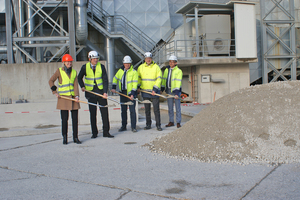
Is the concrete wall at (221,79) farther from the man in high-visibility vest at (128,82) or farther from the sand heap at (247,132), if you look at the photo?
the sand heap at (247,132)

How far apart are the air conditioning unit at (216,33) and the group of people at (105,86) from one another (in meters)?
9.56

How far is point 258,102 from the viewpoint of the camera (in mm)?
5395

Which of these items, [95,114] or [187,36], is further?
[187,36]

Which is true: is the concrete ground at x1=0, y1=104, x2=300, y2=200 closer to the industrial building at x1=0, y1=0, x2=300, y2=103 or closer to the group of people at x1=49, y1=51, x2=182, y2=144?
the group of people at x1=49, y1=51, x2=182, y2=144

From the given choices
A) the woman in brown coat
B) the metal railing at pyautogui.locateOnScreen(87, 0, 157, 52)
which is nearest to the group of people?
the woman in brown coat

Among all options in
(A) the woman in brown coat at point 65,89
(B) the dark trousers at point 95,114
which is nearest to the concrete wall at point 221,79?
(B) the dark trousers at point 95,114

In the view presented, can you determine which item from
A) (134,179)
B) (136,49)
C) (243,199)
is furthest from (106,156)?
(136,49)

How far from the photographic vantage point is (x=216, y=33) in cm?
1744

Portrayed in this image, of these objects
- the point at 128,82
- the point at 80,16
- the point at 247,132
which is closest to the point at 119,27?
the point at 80,16

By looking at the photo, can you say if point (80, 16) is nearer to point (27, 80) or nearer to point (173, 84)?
point (27, 80)

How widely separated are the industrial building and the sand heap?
10.2 m

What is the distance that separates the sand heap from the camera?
4598 millimetres

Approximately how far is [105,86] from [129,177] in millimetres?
3472

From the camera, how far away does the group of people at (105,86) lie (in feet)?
A: 20.9
